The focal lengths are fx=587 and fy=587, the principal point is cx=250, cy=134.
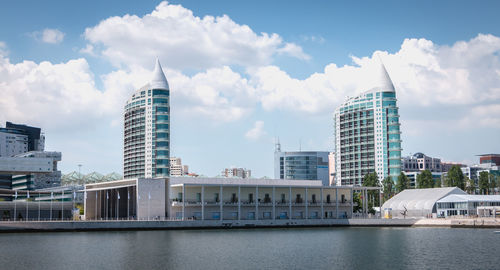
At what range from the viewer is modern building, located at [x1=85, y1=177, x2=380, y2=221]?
456 ft

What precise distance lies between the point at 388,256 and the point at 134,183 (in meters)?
83.7

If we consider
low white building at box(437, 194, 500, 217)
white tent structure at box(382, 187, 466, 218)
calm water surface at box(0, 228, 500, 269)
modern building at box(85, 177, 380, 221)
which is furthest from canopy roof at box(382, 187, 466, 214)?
calm water surface at box(0, 228, 500, 269)

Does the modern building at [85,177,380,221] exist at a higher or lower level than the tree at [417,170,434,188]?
lower

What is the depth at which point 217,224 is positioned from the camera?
13688cm

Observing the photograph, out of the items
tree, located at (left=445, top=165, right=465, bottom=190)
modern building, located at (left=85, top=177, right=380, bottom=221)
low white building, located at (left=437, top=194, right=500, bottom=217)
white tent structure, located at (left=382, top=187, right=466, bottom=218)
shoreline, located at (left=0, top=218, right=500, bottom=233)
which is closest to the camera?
shoreline, located at (left=0, top=218, right=500, bottom=233)

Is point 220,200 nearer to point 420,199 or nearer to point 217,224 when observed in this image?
point 217,224

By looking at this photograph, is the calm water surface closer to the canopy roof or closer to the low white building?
the low white building

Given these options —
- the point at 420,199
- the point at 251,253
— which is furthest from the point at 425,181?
the point at 251,253

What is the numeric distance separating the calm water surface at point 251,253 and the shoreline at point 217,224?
26.9m

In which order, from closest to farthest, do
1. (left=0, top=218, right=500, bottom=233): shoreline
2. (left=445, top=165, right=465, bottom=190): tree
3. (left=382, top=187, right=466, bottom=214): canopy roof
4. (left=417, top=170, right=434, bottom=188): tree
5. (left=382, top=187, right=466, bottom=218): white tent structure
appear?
(left=0, top=218, right=500, bottom=233): shoreline → (left=382, top=187, right=466, bottom=218): white tent structure → (left=382, top=187, right=466, bottom=214): canopy roof → (left=445, top=165, right=465, bottom=190): tree → (left=417, top=170, right=434, bottom=188): tree

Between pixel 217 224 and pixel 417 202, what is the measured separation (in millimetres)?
64560

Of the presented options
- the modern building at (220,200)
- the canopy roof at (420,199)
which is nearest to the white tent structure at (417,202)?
the canopy roof at (420,199)

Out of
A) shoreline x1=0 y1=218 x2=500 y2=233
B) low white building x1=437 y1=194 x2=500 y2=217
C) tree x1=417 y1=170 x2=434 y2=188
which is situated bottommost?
shoreline x1=0 y1=218 x2=500 y2=233

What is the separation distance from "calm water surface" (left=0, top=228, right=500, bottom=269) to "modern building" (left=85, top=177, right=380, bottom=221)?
39568 millimetres
